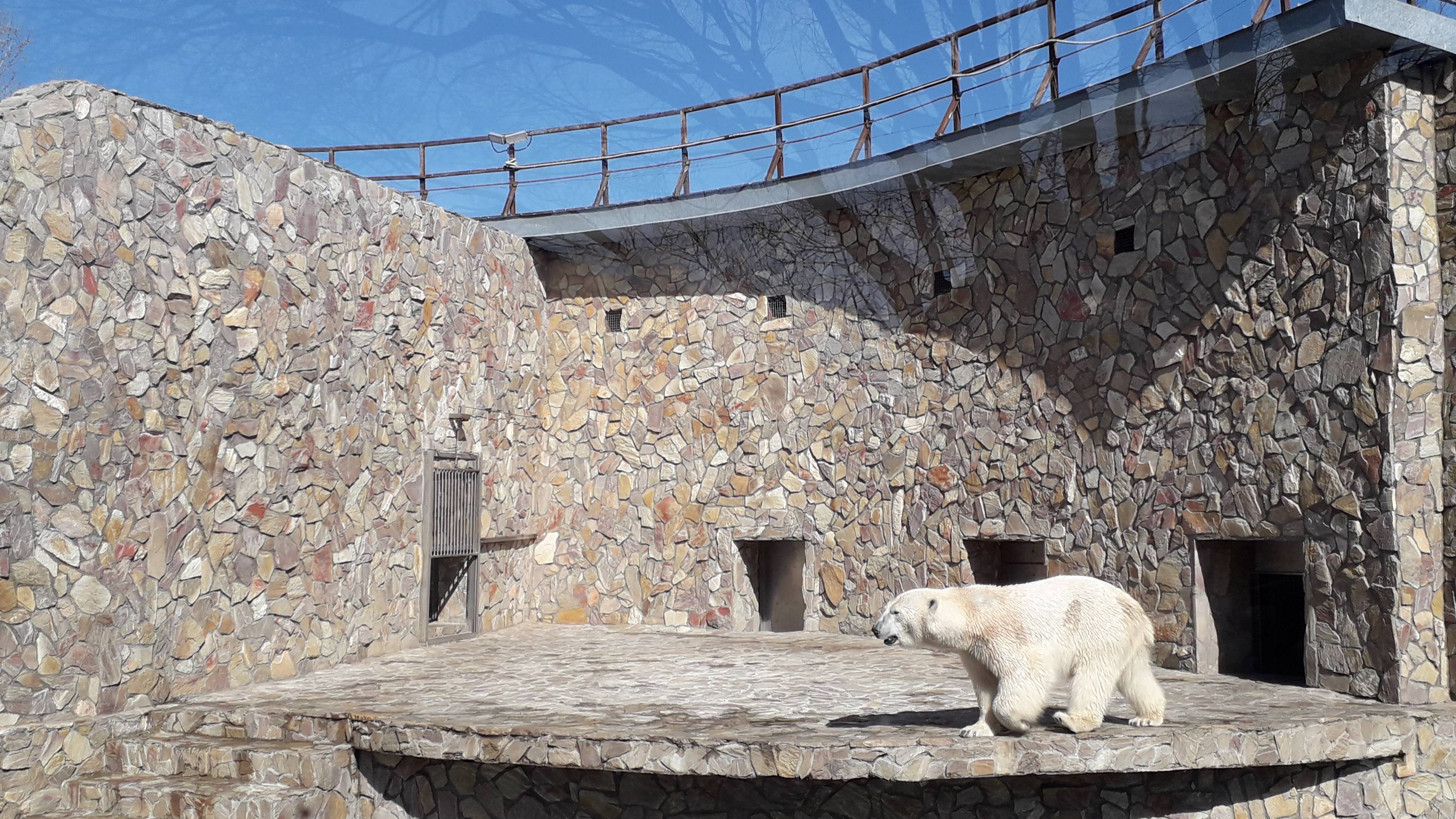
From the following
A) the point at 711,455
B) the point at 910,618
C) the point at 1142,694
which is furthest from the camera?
the point at 711,455

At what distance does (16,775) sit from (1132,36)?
9.74 meters

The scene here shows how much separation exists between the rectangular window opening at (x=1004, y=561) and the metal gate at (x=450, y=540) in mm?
5288

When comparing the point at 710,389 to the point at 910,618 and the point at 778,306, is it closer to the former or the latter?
the point at 778,306

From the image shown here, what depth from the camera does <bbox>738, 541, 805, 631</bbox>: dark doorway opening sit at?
569 inches

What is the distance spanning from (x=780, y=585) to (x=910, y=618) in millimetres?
7986

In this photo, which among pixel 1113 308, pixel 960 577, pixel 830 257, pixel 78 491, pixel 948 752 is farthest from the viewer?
pixel 830 257

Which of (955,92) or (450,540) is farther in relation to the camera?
(450,540)

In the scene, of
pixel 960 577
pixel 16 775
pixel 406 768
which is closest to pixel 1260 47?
pixel 960 577

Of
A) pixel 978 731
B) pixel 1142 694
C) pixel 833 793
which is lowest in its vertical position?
pixel 833 793

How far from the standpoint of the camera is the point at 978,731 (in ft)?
22.4

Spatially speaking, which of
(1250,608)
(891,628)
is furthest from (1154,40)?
(891,628)

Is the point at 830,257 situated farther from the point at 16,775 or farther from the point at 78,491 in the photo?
the point at 16,775

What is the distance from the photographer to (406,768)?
26.6 ft

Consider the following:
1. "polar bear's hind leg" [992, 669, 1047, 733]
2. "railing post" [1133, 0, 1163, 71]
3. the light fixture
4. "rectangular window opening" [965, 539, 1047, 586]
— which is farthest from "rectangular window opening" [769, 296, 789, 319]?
"polar bear's hind leg" [992, 669, 1047, 733]
